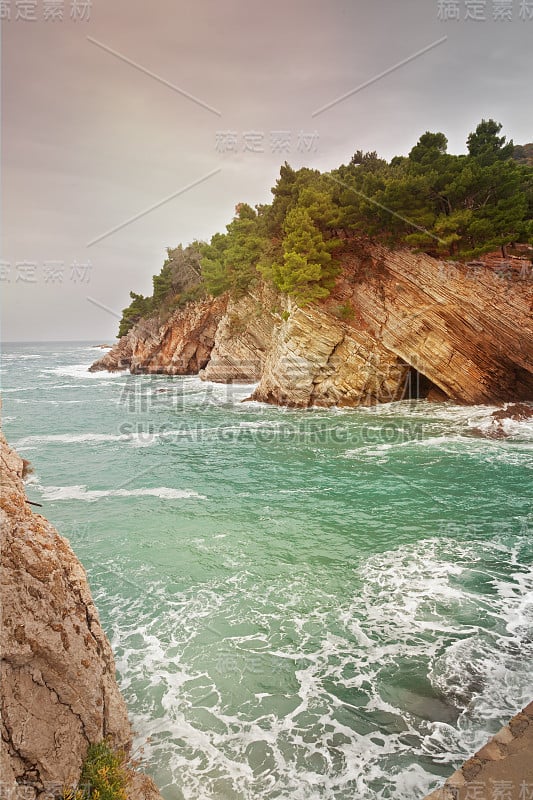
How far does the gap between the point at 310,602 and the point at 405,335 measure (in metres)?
22.8

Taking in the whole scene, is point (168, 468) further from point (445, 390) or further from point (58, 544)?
point (445, 390)

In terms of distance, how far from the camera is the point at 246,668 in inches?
278

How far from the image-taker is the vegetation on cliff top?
23516 mm

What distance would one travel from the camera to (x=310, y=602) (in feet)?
28.4

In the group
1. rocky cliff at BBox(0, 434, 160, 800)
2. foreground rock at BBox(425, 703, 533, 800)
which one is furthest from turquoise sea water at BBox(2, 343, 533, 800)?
rocky cliff at BBox(0, 434, 160, 800)

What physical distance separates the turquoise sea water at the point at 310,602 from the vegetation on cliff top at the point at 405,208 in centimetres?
1262

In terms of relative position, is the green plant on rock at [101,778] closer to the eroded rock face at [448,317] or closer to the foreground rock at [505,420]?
the foreground rock at [505,420]

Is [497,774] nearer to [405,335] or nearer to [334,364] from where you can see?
[334,364]

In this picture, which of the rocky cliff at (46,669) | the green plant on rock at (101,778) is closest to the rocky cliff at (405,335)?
the rocky cliff at (46,669)

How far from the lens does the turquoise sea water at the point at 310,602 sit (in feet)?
18.4

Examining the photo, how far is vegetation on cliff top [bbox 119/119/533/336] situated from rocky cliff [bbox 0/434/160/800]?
84.1 feet

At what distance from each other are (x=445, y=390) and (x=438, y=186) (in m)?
12.7

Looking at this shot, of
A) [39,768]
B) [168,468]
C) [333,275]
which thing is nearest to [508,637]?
[39,768]

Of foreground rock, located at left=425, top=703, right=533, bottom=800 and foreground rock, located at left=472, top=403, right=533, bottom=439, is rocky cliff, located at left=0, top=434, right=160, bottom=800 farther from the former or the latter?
foreground rock, located at left=472, top=403, right=533, bottom=439
